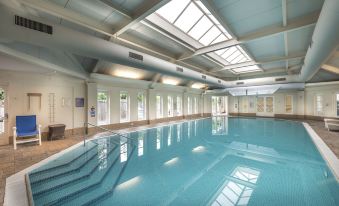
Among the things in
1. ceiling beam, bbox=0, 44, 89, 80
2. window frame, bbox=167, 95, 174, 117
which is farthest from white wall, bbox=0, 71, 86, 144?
window frame, bbox=167, 95, 174, 117

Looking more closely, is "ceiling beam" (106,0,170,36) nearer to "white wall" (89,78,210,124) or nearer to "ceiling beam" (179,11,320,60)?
"ceiling beam" (179,11,320,60)

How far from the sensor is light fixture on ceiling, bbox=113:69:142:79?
27.0ft

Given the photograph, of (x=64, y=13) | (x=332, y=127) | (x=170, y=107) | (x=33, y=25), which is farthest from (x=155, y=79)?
(x=332, y=127)

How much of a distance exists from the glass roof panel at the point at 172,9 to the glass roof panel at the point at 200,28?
0.94 m

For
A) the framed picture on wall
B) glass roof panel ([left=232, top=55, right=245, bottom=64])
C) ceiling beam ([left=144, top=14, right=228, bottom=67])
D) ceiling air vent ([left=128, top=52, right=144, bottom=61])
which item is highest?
glass roof panel ([left=232, top=55, right=245, bottom=64])

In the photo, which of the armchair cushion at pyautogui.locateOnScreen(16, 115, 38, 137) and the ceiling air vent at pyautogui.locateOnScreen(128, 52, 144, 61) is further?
the armchair cushion at pyautogui.locateOnScreen(16, 115, 38, 137)

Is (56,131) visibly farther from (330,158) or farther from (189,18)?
(330,158)

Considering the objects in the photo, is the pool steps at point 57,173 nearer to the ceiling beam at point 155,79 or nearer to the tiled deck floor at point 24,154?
the tiled deck floor at point 24,154

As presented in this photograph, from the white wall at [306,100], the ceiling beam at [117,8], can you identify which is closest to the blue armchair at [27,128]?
the ceiling beam at [117,8]

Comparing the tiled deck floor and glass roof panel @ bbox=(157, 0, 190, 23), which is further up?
glass roof panel @ bbox=(157, 0, 190, 23)

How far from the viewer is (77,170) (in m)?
3.69

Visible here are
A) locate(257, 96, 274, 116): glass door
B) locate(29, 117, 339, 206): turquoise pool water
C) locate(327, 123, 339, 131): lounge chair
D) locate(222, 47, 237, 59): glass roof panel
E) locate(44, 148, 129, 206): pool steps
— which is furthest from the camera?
locate(257, 96, 274, 116): glass door

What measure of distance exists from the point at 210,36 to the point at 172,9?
227 cm

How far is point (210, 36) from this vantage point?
634 cm
